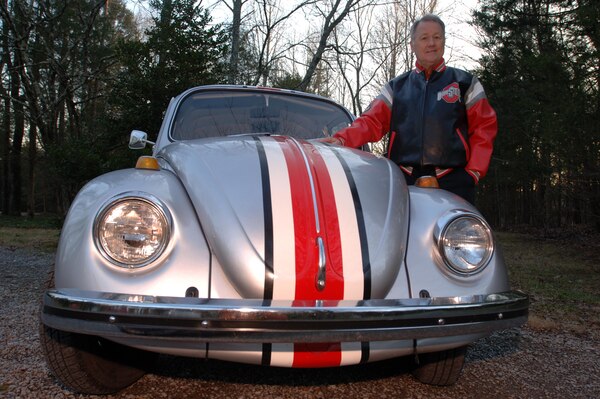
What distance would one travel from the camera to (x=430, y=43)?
2846mm

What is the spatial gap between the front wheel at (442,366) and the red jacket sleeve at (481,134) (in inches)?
42.7

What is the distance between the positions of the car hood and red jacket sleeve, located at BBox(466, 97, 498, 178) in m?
0.82

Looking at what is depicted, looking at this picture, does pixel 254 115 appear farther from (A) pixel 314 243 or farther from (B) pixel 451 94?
(A) pixel 314 243

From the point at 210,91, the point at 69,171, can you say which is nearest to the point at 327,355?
the point at 210,91

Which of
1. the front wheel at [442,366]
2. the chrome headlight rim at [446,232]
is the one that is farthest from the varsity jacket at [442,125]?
the front wheel at [442,366]

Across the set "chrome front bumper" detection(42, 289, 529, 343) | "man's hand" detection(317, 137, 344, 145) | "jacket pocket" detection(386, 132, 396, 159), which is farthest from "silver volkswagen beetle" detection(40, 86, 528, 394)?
"jacket pocket" detection(386, 132, 396, 159)

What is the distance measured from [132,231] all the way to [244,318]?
562 millimetres

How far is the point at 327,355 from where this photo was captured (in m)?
1.62

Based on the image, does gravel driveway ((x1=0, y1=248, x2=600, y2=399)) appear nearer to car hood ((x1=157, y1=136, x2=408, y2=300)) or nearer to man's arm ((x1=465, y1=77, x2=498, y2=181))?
car hood ((x1=157, y1=136, x2=408, y2=300))

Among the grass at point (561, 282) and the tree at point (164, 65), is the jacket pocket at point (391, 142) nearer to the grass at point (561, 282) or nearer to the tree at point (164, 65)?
the grass at point (561, 282)

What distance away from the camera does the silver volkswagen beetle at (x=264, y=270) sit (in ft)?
4.79

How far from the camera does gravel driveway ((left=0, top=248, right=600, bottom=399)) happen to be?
2.11m

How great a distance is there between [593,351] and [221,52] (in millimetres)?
8384

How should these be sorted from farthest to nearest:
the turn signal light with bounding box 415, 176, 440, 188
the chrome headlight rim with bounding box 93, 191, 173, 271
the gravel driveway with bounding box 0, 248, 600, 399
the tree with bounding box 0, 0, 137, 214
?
the tree with bounding box 0, 0, 137, 214
the turn signal light with bounding box 415, 176, 440, 188
the gravel driveway with bounding box 0, 248, 600, 399
the chrome headlight rim with bounding box 93, 191, 173, 271
